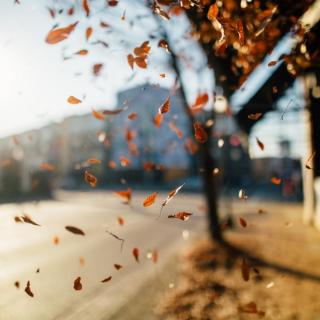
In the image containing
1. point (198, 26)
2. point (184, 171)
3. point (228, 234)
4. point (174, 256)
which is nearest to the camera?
point (198, 26)

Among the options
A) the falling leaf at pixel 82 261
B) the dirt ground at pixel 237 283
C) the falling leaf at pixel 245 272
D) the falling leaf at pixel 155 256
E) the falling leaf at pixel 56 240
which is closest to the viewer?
the dirt ground at pixel 237 283

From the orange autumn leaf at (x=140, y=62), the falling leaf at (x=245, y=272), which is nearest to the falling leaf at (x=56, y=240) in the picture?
the falling leaf at (x=245, y=272)

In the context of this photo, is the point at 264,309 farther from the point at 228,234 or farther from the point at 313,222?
the point at 313,222

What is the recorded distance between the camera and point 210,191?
11.1 m

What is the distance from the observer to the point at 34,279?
7336 millimetres

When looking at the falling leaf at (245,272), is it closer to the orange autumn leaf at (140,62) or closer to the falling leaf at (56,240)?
the orange autumn leaf at (140,62)

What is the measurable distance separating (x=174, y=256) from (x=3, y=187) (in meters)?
26.8

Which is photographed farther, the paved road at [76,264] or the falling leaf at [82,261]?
the falling leaf at [82,261]

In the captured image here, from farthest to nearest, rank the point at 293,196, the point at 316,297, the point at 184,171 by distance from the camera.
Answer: the point at 184,171
the point at 293,196
the point at 316,297

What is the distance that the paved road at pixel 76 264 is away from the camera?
5.78 meters

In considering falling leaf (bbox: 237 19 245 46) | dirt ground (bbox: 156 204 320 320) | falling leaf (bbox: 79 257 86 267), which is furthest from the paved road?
falling leaf (bbox: 237 19 245 46)

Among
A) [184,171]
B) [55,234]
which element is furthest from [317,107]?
[184,171]

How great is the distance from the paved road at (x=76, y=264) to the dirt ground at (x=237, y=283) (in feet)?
1.78

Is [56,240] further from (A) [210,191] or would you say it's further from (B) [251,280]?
(B) [251,280]
